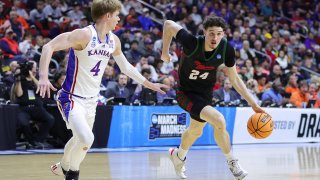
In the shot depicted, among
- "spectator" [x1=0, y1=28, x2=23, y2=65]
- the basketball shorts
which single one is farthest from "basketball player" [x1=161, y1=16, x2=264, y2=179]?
"spectator" [x1=0, y1=28, x2=23, y2=65]

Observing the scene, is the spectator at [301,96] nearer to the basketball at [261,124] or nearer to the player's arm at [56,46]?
the basketball at [261,124]

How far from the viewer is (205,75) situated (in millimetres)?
8680

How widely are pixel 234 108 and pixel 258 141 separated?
4.52 ft

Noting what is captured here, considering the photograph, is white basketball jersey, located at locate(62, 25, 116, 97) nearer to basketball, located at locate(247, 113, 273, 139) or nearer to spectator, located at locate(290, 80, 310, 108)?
basketball, located at locate(247, 113, 273, 139)

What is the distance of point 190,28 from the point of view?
21844 mm

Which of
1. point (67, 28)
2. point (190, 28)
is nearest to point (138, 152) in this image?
point (67, 28)

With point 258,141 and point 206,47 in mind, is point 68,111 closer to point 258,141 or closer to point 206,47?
point 206,47

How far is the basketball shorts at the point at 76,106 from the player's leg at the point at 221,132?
1680 mm

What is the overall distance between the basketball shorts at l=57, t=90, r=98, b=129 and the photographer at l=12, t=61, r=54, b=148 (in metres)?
6.75

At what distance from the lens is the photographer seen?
13.9 metres

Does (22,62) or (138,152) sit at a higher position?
(22,62)

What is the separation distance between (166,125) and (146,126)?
Answer: 0.58 meters

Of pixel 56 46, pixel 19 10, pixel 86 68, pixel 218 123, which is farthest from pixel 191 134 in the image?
pixel 19 10

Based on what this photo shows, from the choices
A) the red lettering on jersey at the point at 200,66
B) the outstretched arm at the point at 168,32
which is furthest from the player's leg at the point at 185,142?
the outstretched arm at the point at 168,32
